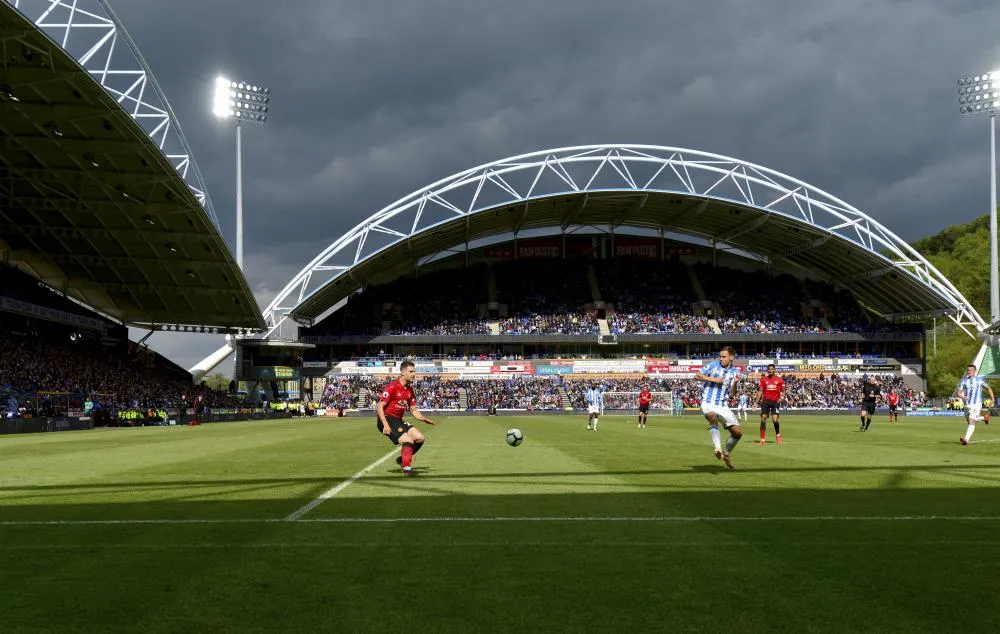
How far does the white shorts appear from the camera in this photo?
14547 millimetres

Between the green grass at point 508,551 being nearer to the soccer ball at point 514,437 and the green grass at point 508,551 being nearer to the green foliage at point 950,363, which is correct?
the soccer ball at point 514,437

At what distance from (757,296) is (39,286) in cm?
6801

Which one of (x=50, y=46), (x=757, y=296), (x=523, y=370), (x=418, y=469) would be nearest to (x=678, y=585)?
(x=418, y=469)

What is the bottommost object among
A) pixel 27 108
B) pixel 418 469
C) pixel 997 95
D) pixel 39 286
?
pixel 418 469

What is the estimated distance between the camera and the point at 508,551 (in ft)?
23.5

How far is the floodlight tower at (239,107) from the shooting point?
216 ft

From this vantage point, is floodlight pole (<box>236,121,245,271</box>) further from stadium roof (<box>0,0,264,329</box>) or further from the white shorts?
the white shorts

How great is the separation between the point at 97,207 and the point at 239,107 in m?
19.7

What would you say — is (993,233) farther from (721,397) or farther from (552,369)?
(721,397)

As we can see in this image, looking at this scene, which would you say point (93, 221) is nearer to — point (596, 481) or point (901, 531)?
point (596, 481)

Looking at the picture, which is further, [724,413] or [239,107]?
[239,107]

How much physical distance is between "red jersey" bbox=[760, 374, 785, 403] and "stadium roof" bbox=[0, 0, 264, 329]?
27927 millimetres

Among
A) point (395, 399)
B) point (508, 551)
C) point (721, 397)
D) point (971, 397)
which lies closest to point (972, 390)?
point (971, 397)

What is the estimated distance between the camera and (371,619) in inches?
198
